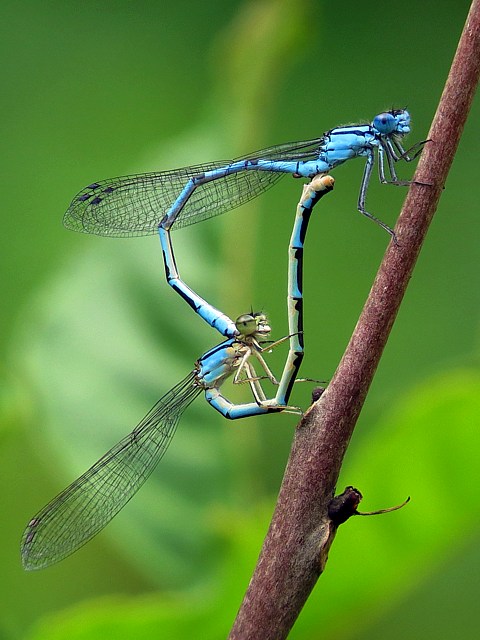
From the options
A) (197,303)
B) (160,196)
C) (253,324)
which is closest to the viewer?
(253,324)

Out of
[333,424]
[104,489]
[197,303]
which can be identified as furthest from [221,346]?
[333,424]

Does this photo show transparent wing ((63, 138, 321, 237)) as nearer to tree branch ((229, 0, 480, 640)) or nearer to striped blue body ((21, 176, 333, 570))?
striped blue body ((21, 176, 333, 570))

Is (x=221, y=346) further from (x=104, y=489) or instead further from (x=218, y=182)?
(x=218, y=182)

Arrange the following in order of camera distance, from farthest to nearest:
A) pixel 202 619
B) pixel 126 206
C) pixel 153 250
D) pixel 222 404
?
pixel 126 206 < pixel 153 250 < pixel 222 404 < pixel 202 619

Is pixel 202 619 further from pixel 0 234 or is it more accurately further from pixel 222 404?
pixel 0 234

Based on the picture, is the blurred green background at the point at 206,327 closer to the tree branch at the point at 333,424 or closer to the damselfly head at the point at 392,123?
the damselfly head at the point at 392,123

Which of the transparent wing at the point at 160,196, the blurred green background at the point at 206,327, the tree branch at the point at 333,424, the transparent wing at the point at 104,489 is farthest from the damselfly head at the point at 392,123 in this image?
the tree branch at the point at 333,424

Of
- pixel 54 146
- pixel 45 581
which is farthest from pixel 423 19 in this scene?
pixel 45 581
